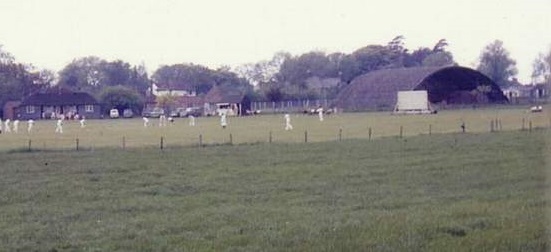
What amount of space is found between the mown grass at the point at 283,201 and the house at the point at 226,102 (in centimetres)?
8857

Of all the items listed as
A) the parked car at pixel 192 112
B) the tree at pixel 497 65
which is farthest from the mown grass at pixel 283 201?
the parked car at pixel 192 112

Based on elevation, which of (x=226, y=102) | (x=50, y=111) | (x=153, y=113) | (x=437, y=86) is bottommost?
(x=153, y=113)

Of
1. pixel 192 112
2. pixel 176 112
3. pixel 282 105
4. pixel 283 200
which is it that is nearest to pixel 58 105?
pixel 176 112

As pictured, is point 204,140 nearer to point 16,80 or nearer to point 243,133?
point 243,133

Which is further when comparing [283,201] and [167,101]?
[167,101]

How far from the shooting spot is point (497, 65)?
96688mm

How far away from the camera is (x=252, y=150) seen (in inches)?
1247

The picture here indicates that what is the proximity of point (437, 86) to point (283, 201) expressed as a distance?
92.0m

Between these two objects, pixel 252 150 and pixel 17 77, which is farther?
pixel 17 77

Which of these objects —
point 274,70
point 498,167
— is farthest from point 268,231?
point 274,70

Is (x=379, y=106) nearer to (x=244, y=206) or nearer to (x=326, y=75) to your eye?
(x=326, y=75)

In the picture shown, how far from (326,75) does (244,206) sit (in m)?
132

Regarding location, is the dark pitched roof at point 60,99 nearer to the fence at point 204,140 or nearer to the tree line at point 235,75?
the tree line at point 235,75

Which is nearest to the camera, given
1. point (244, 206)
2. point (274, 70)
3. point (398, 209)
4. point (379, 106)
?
point (398, 209)
